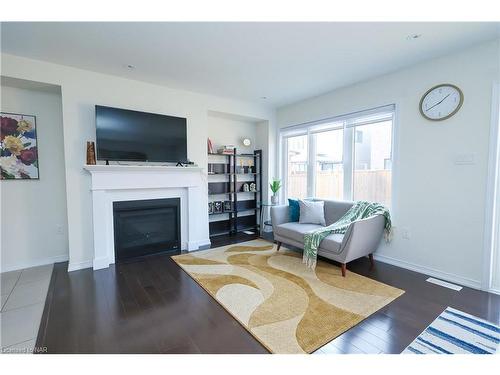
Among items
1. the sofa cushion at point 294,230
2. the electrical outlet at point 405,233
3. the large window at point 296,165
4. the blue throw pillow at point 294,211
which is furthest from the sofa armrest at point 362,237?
the large window at point 296,165

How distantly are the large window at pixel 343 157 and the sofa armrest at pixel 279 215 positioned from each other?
80 centimetres

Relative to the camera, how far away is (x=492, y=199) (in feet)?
7.61

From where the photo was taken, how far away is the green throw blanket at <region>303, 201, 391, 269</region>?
286cm

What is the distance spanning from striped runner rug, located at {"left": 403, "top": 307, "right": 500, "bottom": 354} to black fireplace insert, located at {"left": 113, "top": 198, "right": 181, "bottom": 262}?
306 cm

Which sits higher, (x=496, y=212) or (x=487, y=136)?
(x=487, y=136)

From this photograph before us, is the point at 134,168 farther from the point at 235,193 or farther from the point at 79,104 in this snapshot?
the point at 235,193

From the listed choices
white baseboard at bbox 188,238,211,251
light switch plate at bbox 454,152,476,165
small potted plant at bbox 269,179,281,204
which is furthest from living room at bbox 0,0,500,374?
small potted plant at bbox 269,179,281,204

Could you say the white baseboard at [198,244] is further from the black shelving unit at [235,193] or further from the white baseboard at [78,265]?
the white baseboard at [78,265]

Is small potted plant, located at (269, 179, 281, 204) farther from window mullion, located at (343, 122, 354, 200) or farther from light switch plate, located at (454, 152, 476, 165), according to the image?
light switch plate, located at (454, 152, 476, 165)
